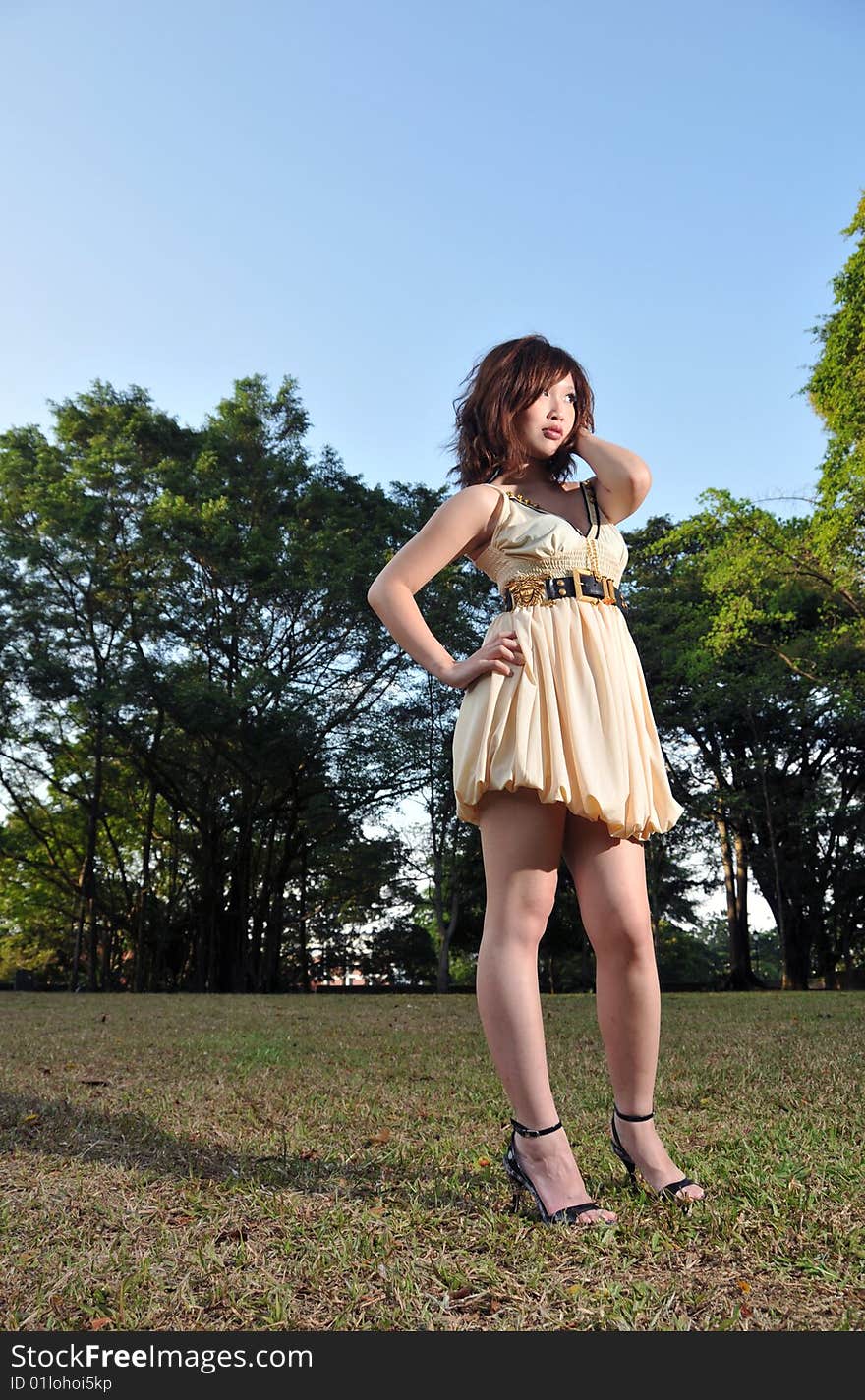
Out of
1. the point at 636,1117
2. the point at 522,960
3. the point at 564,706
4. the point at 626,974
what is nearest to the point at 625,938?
the point at 626,974

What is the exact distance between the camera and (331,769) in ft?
66.7

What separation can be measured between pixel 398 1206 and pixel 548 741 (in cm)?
100

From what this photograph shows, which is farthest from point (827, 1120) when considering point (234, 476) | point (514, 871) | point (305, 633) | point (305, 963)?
point (305, 963)

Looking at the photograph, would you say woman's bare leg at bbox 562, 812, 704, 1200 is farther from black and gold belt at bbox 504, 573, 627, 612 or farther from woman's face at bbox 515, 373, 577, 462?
woman's face at bbox 515, 373, 577, 462

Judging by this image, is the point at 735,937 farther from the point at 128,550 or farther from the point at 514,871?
the point at 514,871

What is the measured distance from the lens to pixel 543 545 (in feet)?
7.48

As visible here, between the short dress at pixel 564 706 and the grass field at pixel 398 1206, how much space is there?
0.79 metres

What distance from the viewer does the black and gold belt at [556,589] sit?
226 centimetres

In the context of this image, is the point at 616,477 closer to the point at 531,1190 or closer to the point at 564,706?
Answer: the point at 564,706

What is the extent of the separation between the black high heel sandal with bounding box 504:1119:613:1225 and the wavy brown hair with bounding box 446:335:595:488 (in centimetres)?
144

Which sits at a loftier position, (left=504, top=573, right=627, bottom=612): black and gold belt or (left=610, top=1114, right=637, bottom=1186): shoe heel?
(left=504, top=573, right=627, bottom=612): black and gold belt

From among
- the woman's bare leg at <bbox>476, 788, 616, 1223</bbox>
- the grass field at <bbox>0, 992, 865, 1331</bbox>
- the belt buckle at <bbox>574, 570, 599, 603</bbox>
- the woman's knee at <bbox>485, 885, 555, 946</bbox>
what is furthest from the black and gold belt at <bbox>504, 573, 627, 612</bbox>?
the grass field at <bbox>0, 992, 865, 1331</bbox>

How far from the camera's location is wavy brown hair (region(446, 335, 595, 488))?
235 cm

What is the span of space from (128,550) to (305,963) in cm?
1103
